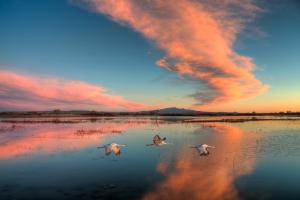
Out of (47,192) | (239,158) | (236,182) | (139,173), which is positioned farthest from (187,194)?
(239,158)

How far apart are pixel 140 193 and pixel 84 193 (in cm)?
221

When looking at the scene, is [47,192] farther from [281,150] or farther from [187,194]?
[281,150]

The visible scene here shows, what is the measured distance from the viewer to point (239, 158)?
757 inches

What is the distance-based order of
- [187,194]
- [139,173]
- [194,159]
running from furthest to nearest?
[194,159] → [139,173] → [187,194]

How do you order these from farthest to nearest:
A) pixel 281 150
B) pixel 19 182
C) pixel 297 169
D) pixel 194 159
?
pixel 281 150 → pixel 194 159 → pixel 297 169 → pixel 19 182

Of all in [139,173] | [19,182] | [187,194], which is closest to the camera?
[187,194]

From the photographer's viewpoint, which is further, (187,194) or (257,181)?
(257,181)

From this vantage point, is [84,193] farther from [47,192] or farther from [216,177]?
[216,177]

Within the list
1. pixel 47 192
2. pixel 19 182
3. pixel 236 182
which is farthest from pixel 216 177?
pixel 19 182

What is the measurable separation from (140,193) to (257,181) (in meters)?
5.65

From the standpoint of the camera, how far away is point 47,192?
12.1 metres

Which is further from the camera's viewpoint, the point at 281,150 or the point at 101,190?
the point at 281,150

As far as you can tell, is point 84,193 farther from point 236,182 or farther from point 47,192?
point 236,182

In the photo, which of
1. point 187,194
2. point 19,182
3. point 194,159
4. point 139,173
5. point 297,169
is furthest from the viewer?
point 194,159
